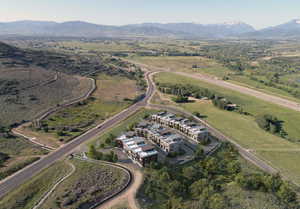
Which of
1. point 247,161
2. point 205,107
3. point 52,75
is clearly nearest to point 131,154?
point 247,161

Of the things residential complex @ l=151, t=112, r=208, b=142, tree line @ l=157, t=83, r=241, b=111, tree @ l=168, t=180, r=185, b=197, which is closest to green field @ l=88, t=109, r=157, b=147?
residential complex @ l=151, t=112, r=208, b=142

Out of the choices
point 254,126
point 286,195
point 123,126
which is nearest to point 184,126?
point 123,126

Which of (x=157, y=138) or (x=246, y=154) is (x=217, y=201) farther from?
(x=246, y=154)

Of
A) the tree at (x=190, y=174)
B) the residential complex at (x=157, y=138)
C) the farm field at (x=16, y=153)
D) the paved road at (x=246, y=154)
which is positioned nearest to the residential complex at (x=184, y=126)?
the residential complex at (x=157, y=138)

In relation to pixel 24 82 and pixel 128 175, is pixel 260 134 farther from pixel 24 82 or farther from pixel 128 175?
pixel 24 82

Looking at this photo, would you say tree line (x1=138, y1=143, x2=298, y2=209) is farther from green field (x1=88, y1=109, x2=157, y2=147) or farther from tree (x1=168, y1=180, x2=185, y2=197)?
green field (x1=88, y1=109, x2=157, y2=147)

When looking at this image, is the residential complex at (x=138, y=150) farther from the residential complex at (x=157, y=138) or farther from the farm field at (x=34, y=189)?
the farm field at (x=34, y=189)
